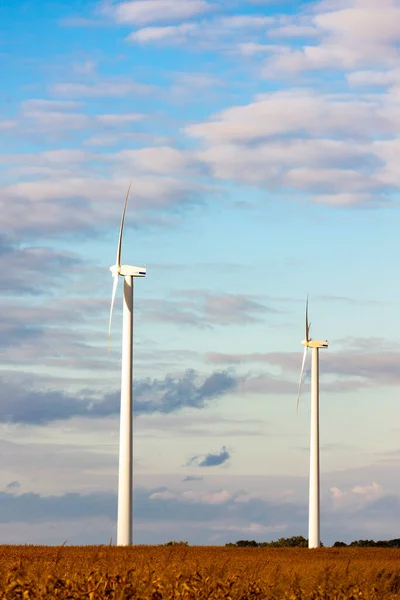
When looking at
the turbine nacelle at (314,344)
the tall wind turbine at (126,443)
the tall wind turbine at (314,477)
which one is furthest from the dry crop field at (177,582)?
the turbine nacelle at (314,344)

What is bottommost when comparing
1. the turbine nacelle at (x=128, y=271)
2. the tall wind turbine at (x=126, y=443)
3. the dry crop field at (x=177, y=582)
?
the dry crop field at (x=177, y=582)

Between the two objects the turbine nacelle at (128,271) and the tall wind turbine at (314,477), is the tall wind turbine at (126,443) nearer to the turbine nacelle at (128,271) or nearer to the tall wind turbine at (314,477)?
the turbine nacelle at (128,271)

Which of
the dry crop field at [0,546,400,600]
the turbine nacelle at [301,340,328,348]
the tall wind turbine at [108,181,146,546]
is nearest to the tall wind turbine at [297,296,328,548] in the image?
the turbine nacelle at [301,340,328,348]

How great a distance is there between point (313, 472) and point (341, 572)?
152 feet

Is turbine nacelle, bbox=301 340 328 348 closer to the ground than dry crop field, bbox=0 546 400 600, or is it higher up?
higher up

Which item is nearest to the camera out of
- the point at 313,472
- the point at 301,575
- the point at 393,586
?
the point at 301,575

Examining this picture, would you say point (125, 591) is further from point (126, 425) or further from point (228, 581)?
point (126, 425)

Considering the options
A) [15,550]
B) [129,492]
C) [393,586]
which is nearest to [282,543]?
[129,492]

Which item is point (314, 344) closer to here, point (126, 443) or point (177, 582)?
point (126, 443)

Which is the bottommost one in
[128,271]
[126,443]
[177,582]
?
[177,582]

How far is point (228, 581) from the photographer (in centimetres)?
2939

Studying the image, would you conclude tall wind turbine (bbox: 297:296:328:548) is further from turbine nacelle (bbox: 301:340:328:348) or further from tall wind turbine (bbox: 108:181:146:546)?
tall wind turbine (bbox: 108:181:146:546)

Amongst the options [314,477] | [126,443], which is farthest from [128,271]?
[314,477]

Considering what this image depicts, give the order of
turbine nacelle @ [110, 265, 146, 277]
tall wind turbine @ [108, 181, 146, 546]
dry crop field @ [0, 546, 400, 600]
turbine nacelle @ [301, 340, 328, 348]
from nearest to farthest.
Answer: dry crop field @ [0, 546, 400, 600] → tall wind turbine @ [108, 181, 146, 546] → turbine nacelle @ [110, 265, 146, 277] → turbine nacelle @ [301, 340, 328, 348]
